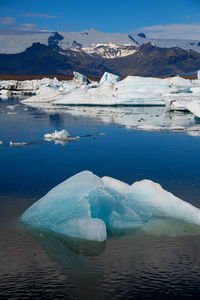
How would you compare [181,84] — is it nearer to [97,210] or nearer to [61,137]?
[61,137]

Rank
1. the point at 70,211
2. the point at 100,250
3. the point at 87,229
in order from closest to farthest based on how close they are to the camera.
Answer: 1. the point at 100,250
2. the point at 87,229
3. the point at 70,211

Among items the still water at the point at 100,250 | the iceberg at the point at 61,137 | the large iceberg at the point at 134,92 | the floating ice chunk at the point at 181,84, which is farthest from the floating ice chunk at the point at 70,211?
the floating ice chunk at the point at 181,84

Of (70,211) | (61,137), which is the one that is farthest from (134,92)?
(70,211)

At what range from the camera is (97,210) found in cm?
545

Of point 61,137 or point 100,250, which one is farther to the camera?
point 61,137

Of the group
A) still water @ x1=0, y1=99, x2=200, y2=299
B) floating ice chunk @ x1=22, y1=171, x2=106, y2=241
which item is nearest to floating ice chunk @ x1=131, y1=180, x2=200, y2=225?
still water @ x1=0, y1=99, x2=200, y2=299

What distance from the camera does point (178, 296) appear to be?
3986 mm

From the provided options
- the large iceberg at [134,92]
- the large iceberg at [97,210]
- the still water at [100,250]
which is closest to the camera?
the still water at [100,250]

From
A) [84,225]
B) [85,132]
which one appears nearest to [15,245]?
[84,225]

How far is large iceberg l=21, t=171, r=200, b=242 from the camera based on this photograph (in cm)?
520

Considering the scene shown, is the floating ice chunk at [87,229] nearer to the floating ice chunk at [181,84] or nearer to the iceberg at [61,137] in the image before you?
the iceberg at [61,137]

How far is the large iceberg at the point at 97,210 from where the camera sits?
205 inches

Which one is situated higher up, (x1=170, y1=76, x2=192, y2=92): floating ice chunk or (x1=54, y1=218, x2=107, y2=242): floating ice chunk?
(x1=170, y1=76, x2=192, y2=92): floating ice chunk

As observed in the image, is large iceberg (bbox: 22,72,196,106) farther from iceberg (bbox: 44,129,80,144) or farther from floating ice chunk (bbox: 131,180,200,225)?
floating ice chunk (bbox: 131,180,200,225)
